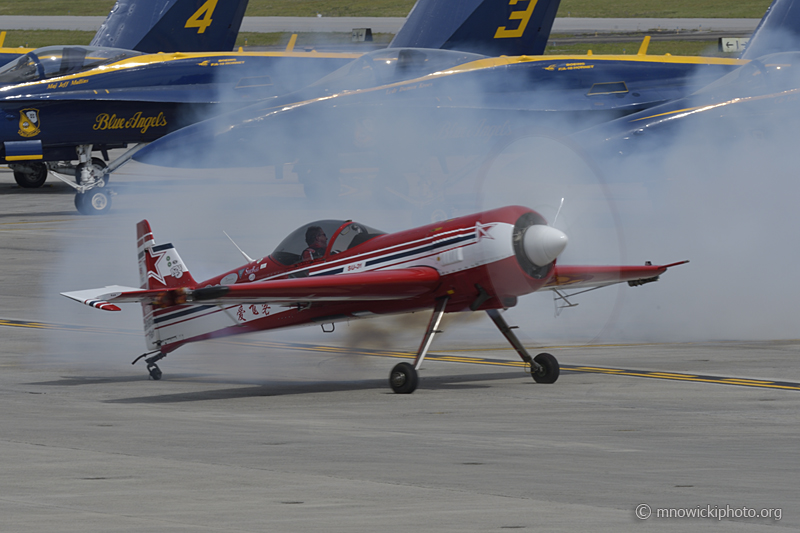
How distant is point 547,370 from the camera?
13.6 m

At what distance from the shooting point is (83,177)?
30875mm

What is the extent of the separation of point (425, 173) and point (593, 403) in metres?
16.0

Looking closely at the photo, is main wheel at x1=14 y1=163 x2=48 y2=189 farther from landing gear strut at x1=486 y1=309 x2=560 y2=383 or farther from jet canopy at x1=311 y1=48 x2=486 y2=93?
landing gear strut at x1=486 y1=309 x2=560 y2=383

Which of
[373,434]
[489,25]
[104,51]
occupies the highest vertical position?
[104,51]

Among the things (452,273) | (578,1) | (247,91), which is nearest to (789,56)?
(247,91)

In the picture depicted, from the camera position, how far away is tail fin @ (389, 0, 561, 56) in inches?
1280

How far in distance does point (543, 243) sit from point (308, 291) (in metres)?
2.63

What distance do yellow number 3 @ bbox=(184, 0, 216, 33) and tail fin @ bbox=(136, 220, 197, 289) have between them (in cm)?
2144

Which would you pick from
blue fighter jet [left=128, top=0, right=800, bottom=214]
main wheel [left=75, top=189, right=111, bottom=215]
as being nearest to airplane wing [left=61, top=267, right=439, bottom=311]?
blue fighter jet [left=128, top=0, right=800, bottom=214]

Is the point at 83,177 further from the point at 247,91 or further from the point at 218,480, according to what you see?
the point at 218,480

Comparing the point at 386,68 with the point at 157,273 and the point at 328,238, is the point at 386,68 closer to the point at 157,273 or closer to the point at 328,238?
the point at 157,273

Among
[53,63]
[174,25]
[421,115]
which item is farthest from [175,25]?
[421,115]

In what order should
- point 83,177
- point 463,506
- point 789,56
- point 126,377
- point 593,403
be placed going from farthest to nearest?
1. point 83,177
2. point 789,56
3. point 126,377
4. point 593,403
5. point 463,506

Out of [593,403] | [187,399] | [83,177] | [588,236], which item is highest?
[83,177]
